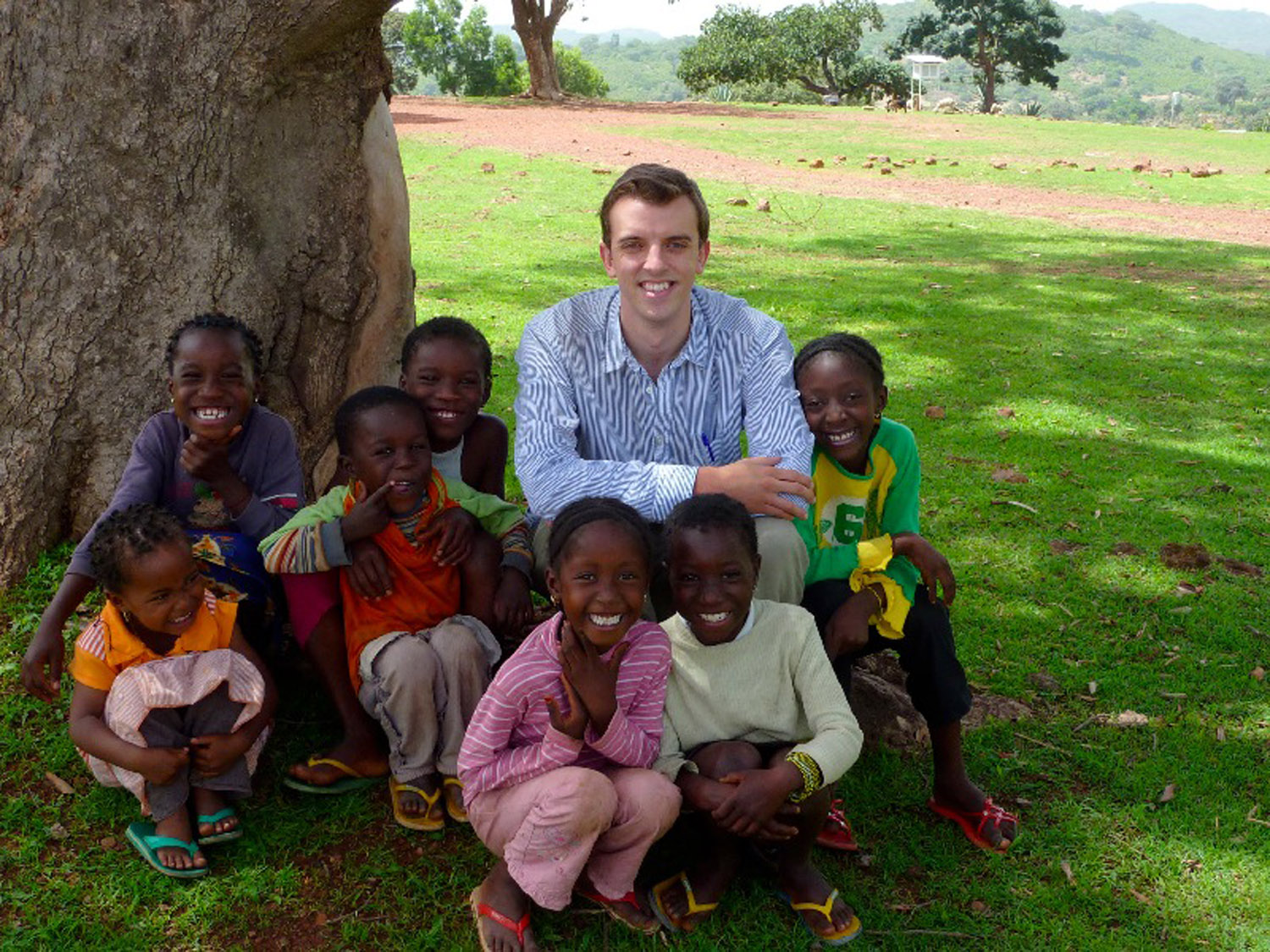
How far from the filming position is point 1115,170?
18922 mm

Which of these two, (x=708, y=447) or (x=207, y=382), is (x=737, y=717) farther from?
(x=207, y=382)

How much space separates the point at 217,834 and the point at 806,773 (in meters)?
1.58

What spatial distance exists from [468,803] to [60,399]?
6.91ft

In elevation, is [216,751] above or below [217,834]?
above

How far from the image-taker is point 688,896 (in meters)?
2.95

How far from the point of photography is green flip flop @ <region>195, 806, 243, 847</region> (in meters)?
3.12

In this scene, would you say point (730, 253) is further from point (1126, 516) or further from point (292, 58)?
point (292, 58)

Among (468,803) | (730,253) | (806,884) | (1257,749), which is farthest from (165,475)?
(730,253)

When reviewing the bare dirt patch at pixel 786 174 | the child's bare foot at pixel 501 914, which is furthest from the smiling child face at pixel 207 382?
the bare dirt patch at pixel 786 174

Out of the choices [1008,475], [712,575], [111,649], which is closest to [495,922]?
[712,575]

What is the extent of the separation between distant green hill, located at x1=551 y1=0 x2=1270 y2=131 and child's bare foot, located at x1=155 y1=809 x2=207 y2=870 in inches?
3698

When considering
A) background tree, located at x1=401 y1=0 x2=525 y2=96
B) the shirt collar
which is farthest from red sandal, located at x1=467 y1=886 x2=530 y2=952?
background tree, located at x1=401 y1=0 x2=525 y2=96

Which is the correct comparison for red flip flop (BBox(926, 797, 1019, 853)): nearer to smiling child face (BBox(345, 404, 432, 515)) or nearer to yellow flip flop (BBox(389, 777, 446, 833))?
yellow flip flop (BBox(389, 777, 446, 833))

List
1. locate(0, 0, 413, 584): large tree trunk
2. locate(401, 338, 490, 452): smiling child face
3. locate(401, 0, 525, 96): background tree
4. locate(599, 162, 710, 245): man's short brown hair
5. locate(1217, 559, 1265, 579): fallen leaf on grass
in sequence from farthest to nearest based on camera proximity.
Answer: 1. locate(401, 0, 525, 96): background tree
2. locate(1217, 559, 1265, 579): fallen leaf on grass
3. locate(0, 0, 413, 584): large tree trunk
4. locate(401, 338, 490, 452): smiling child face
5. locate(599, 162, 710, 245): man's short brown hair
